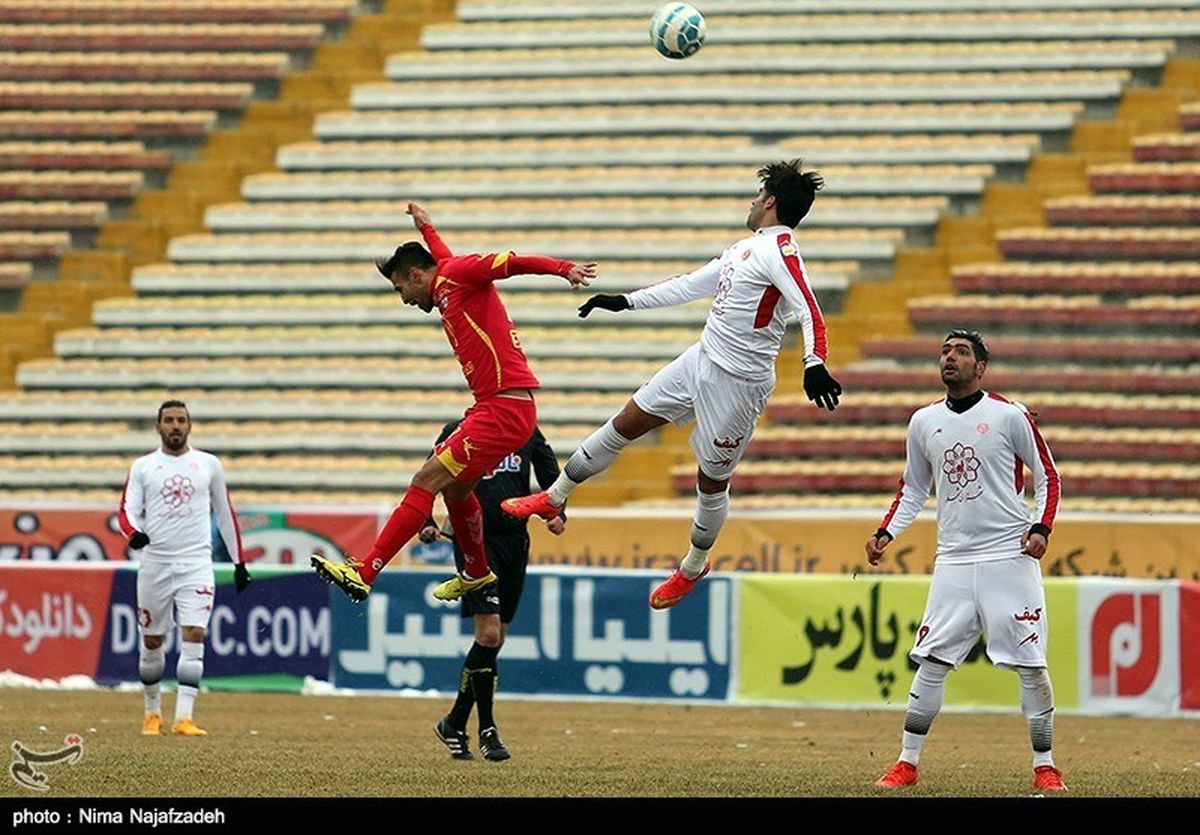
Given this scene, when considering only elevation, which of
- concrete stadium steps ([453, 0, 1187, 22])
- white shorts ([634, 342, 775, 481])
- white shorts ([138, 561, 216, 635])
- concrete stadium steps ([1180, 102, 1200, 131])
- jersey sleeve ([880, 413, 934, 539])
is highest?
concrete stadium steps ([453, 0, 1187, 22])

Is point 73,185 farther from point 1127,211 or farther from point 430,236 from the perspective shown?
point 430,236

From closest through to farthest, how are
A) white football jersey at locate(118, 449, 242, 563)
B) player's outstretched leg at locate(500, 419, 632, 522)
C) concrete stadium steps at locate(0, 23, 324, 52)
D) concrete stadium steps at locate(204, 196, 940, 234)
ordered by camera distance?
1. player's outstretched leg at locate(500, 419, 632, 522)
2. white football jersey at locate(118, 449, 242, 563)
3. concrete stadium steps at locate(204, 196, 940, 234)
4. concrete stadium steps at locate(0, 23, 324, 52)

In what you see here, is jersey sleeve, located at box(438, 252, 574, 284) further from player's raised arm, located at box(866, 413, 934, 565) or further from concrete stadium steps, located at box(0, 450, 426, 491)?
concrete stadium steps, located at box(0, 450, 426, 491)

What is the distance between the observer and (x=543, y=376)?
25.2 meters

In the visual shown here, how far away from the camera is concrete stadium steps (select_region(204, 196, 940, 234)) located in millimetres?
26344

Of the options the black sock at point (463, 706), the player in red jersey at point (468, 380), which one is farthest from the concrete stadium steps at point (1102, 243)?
the player in red jersey at point (468, 380)

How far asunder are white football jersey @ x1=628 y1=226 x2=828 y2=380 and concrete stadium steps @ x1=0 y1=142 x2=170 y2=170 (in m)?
18.6

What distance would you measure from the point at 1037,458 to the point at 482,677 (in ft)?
11.2

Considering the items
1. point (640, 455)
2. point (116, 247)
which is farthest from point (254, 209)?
point (640, 455)

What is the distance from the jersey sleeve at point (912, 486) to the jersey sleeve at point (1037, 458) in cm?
49

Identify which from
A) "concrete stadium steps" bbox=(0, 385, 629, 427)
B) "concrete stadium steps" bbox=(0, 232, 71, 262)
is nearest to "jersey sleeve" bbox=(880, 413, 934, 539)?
"concrete stadium steps" bbox=(0, 385, 629, 427)

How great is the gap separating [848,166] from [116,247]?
30.3 feet

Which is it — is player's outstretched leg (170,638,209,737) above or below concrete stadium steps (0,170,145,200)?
below
